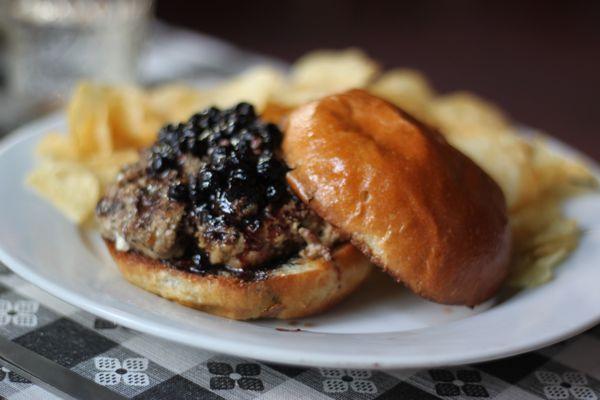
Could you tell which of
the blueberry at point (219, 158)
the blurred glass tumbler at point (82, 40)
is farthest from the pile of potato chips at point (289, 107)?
the blurred glass tumbler at point (82, 40)

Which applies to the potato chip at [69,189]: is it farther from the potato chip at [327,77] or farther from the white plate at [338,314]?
the potato chip at [327,77]

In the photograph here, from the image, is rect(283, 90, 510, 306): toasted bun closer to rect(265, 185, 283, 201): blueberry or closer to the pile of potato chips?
rect(265, 185, 283, 201): blueberry

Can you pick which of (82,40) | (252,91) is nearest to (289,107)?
(252,91)

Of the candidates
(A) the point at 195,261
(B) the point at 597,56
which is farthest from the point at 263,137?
(B) the point at 597,56

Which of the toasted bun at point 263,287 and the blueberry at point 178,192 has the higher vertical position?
the blueberry at point 178,192

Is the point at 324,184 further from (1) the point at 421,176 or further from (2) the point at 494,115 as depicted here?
(2) the point at 494,115

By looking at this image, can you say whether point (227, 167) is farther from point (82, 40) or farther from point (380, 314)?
point (82, 40)
